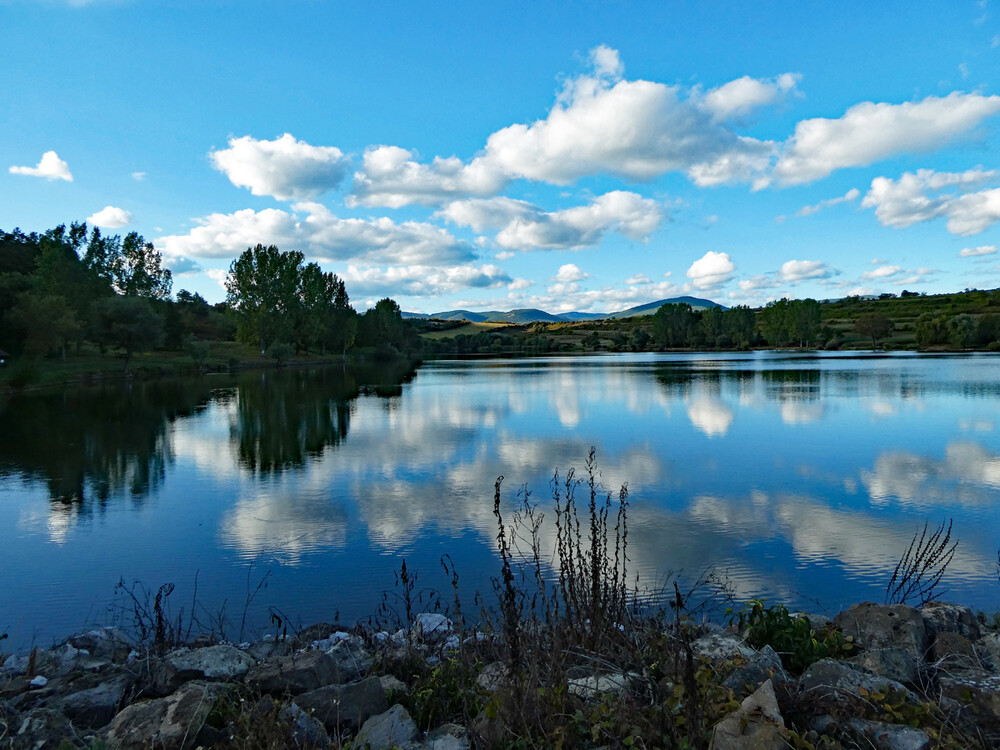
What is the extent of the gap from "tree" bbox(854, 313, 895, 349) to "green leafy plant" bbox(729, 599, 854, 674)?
116078mm

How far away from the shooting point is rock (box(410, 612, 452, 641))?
636 cm

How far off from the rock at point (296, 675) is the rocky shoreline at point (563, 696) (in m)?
0.01

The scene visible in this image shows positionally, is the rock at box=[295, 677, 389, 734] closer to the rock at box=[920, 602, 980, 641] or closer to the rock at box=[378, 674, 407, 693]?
the rock at box=[378, 674, 407, 693]

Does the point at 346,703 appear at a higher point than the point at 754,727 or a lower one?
lower

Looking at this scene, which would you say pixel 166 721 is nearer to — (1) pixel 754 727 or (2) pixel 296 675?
(2) pixel 296 675

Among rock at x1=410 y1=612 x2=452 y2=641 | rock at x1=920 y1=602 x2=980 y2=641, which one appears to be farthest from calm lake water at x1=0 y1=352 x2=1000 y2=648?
rock at x1=920 y1=602 x2=980 y2=641

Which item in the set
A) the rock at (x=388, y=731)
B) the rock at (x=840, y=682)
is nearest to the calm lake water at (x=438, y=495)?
the rock at (x=388, y=731)

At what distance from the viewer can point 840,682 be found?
3.76m

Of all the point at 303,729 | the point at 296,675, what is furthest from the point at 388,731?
the point at 296,675

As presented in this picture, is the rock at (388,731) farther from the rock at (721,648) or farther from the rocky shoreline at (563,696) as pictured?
the rock at (721,648)

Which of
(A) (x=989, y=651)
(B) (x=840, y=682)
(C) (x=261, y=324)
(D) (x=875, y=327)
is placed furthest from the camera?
(D) (x=875, y=327)

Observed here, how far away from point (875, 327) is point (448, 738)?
399 feet

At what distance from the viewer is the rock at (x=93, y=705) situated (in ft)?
14.5

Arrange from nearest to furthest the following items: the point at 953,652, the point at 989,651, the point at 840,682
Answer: the point at 840,682
the point at 953,652
the point at 989,651
